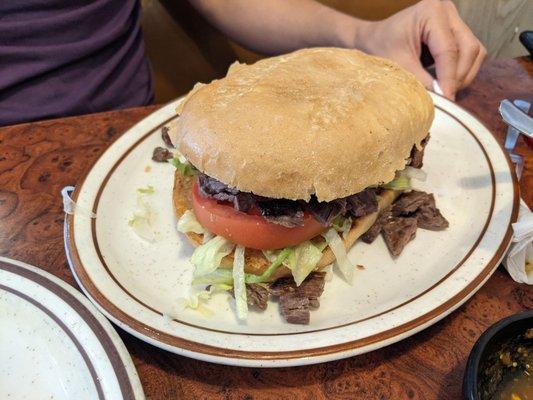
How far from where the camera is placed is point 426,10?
2244 mm

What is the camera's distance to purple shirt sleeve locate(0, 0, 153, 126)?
2131mm

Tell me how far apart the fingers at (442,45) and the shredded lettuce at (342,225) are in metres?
0.95

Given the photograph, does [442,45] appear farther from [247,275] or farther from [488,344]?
[488,344]

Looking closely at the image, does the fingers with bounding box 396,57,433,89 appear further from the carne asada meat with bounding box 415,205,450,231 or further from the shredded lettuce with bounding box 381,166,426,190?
the carne asada meat with bounding box 415,205,450,231

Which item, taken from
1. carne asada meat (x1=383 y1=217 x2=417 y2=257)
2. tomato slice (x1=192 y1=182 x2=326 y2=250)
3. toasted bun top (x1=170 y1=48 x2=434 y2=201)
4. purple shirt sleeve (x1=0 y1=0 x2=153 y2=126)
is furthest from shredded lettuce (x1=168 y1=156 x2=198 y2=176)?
purple shirt sleeve (x1=0 y1=0 x2=153 y2=126)

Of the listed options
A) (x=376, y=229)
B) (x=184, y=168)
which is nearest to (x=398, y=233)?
(x=376, y=229)

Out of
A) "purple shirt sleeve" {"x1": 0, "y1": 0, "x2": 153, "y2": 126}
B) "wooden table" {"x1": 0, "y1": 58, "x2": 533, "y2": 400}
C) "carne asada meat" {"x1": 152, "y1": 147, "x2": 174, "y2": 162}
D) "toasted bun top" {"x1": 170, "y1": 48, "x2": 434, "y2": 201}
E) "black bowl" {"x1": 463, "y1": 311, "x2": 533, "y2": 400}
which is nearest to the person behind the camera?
"black bowl" {"x1": 463, "y1": 311, "x2": 533, "y2": 400}

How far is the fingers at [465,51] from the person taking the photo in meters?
2.18

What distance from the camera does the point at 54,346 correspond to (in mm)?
1257

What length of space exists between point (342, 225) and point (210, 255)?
0.43m

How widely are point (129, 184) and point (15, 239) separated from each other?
0.45 meters

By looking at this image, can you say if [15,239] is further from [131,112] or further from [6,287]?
[131,112]

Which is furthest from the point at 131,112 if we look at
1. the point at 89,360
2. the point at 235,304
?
the point at 89,360

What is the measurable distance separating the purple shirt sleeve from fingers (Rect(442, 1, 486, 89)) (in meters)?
1.55
